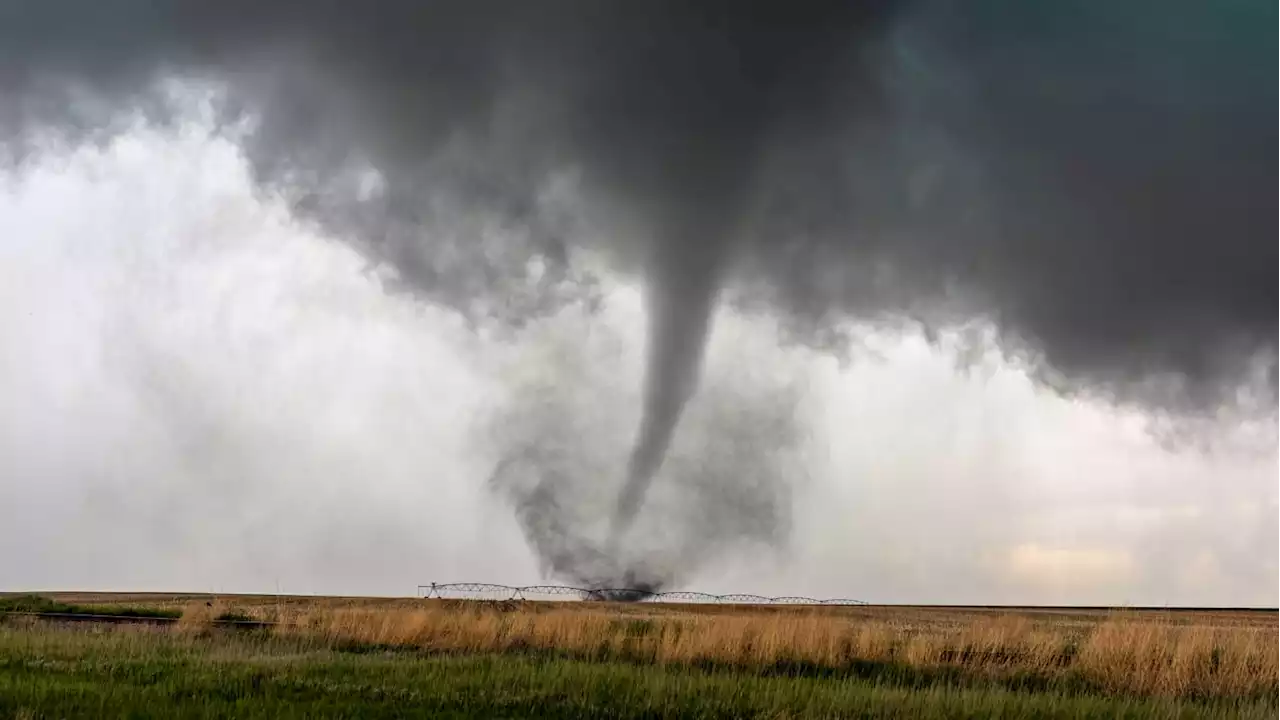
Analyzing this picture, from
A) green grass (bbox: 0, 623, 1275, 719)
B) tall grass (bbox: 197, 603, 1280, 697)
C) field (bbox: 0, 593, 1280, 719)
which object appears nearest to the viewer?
green grass (bbox: 0, 623, 1275, 719)

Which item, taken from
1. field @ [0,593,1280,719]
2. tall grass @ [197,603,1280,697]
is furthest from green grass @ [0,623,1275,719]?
tall grass @ [197,603,1280,697]

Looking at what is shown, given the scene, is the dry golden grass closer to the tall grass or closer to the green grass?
the tall grass

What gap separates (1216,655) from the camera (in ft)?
63.9

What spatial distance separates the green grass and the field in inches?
1.8

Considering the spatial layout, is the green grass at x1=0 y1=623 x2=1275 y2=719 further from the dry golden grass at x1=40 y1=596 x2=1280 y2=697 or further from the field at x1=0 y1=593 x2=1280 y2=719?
the dry golden grass at x1=40 y1=596 x2=1280 y2=697

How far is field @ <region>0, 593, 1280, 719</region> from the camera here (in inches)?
496

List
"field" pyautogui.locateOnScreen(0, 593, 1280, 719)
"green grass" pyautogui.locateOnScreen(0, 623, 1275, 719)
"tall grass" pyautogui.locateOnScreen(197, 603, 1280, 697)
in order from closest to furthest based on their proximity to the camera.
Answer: "green grass" pyautogui.locateOnScreen(0, 623, 1275, 719) < "field" pyautogui.locateOnScreen(0, 593, 1280, 719) < "tall grass" pyautogui.locateOnScreen(197, 603, 1280, 697)

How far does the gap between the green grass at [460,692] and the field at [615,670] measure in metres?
0.05

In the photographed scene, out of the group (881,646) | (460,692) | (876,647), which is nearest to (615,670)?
(460,692)

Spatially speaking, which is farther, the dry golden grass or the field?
the dry golden grass

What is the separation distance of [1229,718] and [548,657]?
11.3 m

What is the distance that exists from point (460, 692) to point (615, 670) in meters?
3.41

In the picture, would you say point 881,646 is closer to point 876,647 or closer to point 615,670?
point 876,647

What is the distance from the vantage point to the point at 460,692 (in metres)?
13.5
